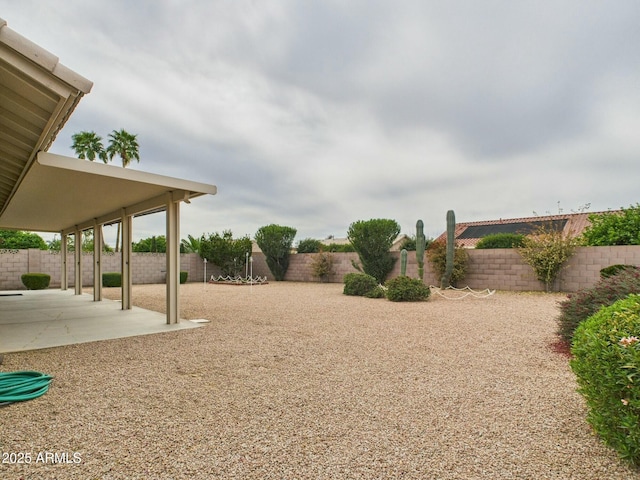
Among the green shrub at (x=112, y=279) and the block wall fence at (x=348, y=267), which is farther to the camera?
the green shrub at (x=112, y=279)

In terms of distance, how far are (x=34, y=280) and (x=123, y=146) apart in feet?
39.9

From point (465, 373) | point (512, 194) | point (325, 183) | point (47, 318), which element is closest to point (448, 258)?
point (512, 194)

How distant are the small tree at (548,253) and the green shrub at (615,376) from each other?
10.8m

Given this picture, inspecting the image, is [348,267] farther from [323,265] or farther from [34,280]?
[34,280]

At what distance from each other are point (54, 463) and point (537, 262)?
43.9 ft

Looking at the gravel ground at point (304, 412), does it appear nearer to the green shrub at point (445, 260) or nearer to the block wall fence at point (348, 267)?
the block wall fence at point (348, 267)

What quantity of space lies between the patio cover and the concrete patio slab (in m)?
0.57

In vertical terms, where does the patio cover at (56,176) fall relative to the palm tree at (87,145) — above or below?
below

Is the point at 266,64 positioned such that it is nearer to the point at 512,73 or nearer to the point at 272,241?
the point at 512,73

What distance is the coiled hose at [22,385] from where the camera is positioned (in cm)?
303

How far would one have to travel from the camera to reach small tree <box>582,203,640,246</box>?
1161 centimetres

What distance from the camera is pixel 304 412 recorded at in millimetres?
2756

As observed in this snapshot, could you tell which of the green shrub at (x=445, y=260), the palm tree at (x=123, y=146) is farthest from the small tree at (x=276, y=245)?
the palm tree at (x=123, y=146)

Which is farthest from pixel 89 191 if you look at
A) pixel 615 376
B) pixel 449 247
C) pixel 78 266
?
pixel 449 247
